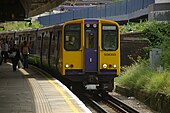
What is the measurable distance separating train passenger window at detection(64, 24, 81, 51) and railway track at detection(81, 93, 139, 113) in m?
2.34

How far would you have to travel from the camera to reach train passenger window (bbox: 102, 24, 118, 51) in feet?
61.0

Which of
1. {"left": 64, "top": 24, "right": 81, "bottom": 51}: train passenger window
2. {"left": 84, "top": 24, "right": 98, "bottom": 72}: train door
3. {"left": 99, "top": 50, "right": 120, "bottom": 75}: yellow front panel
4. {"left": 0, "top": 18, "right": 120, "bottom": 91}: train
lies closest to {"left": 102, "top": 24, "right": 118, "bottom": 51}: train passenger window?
{"left": 0, "top": 18, "right": 120, "bottom": 91}: train

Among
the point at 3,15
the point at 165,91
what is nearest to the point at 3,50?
the point at 3,15

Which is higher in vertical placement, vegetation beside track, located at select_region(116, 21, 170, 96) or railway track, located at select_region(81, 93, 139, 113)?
vegetation beside track, located at select_region(116, 21, 170, 96)

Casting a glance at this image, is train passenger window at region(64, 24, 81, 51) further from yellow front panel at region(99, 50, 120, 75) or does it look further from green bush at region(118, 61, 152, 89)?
green bush at region(118, 61, 152, 89)

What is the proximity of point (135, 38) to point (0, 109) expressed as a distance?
16164 millimetres

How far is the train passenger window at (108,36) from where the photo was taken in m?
18.6

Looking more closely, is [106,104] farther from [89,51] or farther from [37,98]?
[37,98]

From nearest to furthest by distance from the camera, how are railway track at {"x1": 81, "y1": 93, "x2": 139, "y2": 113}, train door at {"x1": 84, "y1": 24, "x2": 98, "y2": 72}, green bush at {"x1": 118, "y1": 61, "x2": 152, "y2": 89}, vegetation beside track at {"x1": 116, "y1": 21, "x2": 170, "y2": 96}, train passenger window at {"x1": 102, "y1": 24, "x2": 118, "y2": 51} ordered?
vegetation beside track at {"x1": 116, "y1": 21, "x2": 170, "y2": 96} < railway track at {"x1": 81, "y1": 93, "x2": 139, "y2": 113} < train door at {"x1": 84, "y1": 24, "x2": 98, "y2": 72} < train passenger window at {"x1": 102, "y1": 24, "x2": 118, "y2": 51} < green bush at {"x1": 118, "y1": 61, "x2": 152, "y2": 89}

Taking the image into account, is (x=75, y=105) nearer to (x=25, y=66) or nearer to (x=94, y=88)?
(x=94, y=88)

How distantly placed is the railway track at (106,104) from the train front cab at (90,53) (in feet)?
3.20

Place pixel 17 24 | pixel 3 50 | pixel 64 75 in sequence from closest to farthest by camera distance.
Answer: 1. pixel 64 75
2. pixel 3 50
3. pixel 17 24

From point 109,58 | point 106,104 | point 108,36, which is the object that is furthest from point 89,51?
point 106,104

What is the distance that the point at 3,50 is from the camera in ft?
99.8
